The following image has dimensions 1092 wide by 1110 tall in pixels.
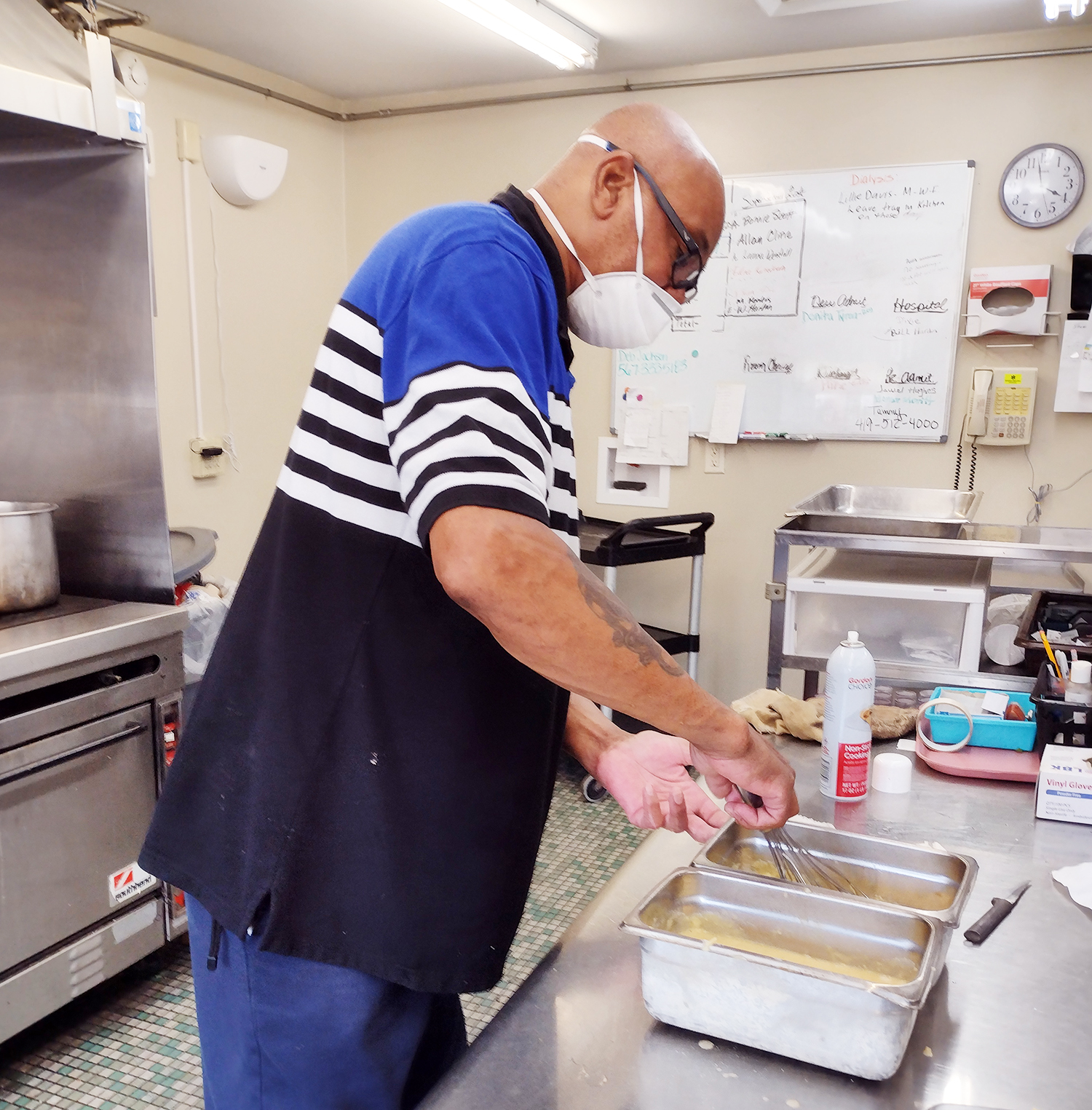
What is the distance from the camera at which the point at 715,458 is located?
3564 mm

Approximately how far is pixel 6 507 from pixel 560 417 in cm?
172

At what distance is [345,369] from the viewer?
0.84 meters

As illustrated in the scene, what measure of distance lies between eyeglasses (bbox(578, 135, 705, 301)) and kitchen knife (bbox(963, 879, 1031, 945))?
2.54 feet

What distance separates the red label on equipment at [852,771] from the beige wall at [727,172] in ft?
7.03

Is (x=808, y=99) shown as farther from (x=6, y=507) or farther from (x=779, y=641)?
(x=6, y=507)

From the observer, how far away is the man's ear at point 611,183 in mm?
953

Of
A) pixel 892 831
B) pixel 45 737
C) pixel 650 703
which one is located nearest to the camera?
pixel 650 703

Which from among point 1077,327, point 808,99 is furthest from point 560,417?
point 808,99

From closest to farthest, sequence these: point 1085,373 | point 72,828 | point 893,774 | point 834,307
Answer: point 893,774
point 72,828
point 1085,373
point 834,307

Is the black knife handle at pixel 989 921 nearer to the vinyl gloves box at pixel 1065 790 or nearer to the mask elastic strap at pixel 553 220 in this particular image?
the vinyl gloves box at pixel 1065 790

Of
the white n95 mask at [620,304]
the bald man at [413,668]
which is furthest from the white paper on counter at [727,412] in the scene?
the bald man at [413,668]

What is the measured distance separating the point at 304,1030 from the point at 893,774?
0.94 m

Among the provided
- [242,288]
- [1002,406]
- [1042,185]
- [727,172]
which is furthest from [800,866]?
[242,288]

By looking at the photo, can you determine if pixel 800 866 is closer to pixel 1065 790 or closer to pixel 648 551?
pixel 1065 790
